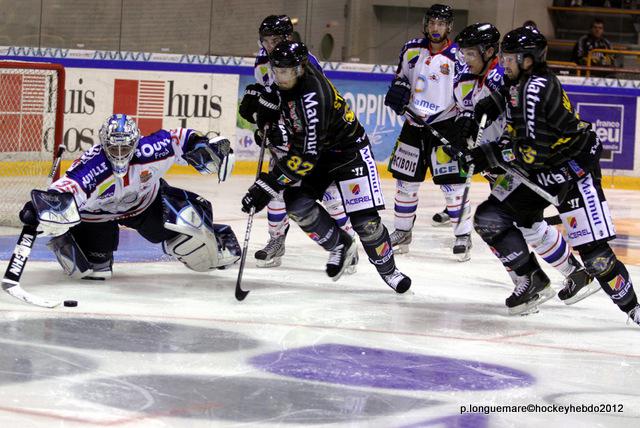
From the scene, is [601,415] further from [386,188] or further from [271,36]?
[386,188]

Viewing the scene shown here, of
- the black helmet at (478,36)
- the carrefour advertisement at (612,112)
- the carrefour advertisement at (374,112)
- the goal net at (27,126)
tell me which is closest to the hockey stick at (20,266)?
the black helmet at (478,36)

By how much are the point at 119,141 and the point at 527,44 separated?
1631mm

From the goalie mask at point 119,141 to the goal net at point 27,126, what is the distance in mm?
2121

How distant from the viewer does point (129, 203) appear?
16.1ft

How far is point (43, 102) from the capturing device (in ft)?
22.4

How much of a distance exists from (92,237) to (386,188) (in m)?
4.45

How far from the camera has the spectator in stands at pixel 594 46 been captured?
36.4 ft

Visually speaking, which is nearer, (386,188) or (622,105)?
(386,188)

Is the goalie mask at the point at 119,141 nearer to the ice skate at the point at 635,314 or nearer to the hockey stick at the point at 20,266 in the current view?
the hockey stick at the point at 20,266

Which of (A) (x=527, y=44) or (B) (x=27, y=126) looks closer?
(A) (x=527, y=44)

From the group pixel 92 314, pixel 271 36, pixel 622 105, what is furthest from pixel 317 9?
pixel 92 314

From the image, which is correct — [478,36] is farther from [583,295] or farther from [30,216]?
[30,216]

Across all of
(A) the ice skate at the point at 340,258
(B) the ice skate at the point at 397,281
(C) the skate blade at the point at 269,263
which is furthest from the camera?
(C) the skate blade at the point at 269,263

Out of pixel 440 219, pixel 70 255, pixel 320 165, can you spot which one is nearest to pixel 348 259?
pixel 320 165
